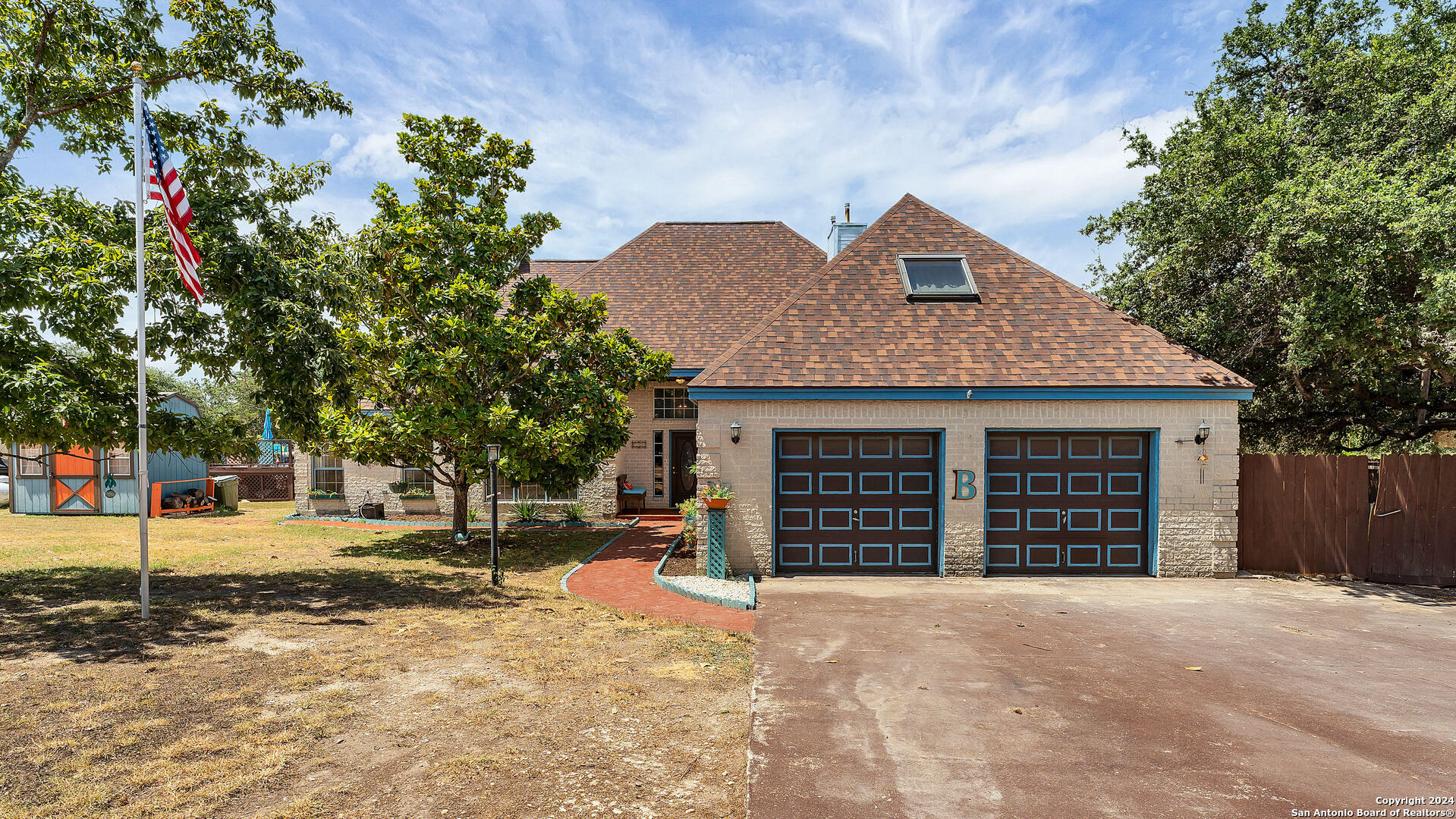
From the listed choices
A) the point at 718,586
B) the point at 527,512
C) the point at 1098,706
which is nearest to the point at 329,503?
the point at 527,512

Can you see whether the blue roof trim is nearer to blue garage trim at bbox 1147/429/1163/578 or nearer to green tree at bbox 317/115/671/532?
blue garage trim at bbox 1147/429/1163/578

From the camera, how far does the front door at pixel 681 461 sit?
19.3 meters

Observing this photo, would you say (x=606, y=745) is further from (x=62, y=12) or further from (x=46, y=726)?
(x=62, y=12)

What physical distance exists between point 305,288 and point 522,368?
157 inches

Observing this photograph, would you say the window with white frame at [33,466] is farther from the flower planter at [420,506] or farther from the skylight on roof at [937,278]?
the skylight on roof at [937,278]

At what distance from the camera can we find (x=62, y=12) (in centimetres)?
947

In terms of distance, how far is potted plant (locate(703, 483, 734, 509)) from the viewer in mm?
10914

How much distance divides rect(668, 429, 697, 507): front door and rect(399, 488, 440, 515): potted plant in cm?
674

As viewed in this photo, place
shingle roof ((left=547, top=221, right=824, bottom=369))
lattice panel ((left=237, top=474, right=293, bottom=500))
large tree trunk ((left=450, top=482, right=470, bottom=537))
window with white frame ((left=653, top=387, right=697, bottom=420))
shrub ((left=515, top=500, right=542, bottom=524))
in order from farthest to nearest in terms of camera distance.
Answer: lattice panel ((left=237, top=474, right=293, bottom=500))
shingle roof ((left=547, top=221, right=824, bottom=369))
window with white frame ((left=653, top=387, right=697, bottom=420))
shrub ((left=515, top=500, right=542, bottom=524))
large tree trunk ((left=450, top=482, right=470, bottom=537))

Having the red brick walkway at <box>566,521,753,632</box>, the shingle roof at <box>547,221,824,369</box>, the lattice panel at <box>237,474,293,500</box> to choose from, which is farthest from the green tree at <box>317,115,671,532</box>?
the lattice panel at <box>237,474,293,500</box>

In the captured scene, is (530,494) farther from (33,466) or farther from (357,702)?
(33,466)

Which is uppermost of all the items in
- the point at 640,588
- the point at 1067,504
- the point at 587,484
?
the point at 1067,504

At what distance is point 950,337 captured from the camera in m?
12.0

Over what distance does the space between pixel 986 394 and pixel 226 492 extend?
23.7 metres
